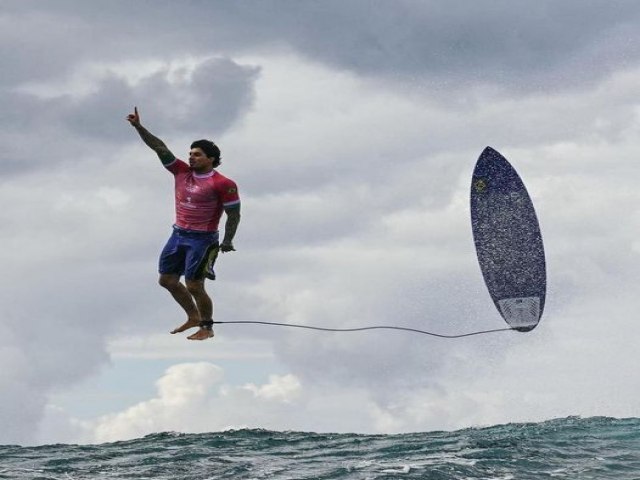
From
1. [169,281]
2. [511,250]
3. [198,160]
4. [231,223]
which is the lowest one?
[169,281]

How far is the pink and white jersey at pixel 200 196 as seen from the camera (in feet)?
59.5

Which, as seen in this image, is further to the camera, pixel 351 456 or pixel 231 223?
pixel 351 456

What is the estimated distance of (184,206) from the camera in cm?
1845

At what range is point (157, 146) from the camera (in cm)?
1831

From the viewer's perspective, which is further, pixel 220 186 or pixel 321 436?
pixel 321 436

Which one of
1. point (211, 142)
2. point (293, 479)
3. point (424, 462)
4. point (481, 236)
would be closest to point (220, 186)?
point (211, 142)

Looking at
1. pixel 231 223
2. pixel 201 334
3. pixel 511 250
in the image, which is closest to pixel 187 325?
pixel 201 334

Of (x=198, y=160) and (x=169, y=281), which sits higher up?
(x=198, y=160)

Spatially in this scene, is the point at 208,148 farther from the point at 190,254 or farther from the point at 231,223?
the point at 190,254

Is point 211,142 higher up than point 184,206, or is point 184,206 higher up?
point 211,142

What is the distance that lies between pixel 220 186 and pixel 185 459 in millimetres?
6397

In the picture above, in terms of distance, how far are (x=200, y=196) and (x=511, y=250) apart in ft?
34.6

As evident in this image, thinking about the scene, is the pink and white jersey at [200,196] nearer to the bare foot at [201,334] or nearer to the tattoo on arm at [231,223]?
the tattoo on arm at [231,223]

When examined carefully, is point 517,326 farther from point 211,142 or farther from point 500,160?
point 211,142
